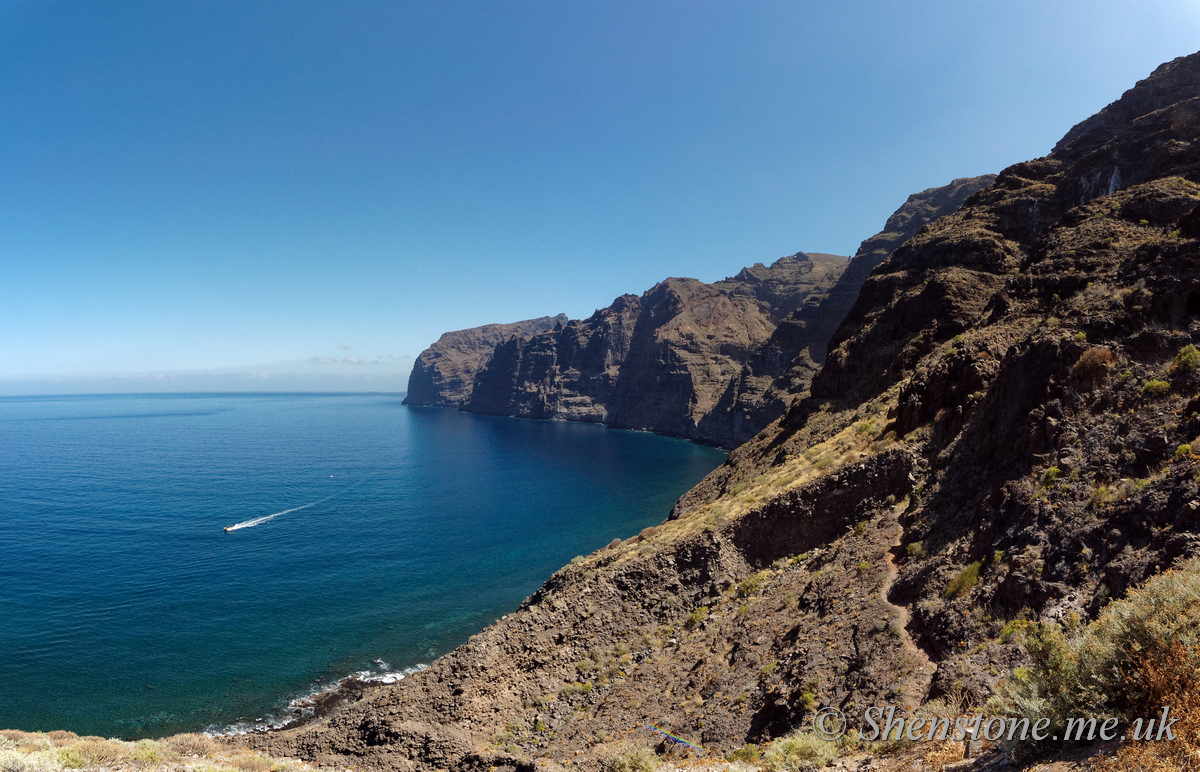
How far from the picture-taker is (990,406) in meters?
17.8

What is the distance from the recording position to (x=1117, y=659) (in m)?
6.56

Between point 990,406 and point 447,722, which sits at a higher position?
point 990,406

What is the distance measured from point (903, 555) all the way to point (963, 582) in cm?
382

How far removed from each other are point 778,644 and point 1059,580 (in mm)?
8054

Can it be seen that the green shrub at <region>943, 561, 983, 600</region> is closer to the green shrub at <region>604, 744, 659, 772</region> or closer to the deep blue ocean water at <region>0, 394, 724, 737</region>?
the green shrub at <region>604, 744, 659, 772</region>

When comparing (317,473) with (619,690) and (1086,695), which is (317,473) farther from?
(1086,695)

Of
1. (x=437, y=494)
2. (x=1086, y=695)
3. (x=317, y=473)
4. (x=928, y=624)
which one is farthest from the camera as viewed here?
(x=317, y=473)

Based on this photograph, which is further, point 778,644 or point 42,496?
Answer: point 42,496

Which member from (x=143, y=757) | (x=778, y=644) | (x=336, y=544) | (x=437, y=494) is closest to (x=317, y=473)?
(x=437, y=494)

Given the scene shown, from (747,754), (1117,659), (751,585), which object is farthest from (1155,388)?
(751,585)

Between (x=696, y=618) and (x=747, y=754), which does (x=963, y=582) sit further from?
(x=696, y=618)

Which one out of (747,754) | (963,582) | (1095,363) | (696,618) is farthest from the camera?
(696,618)

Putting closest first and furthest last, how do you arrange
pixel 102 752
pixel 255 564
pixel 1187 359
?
1. pixel 1187 359
2. pixel 102 752
3. pixel 255 564

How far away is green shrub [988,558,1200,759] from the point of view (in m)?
6.18
